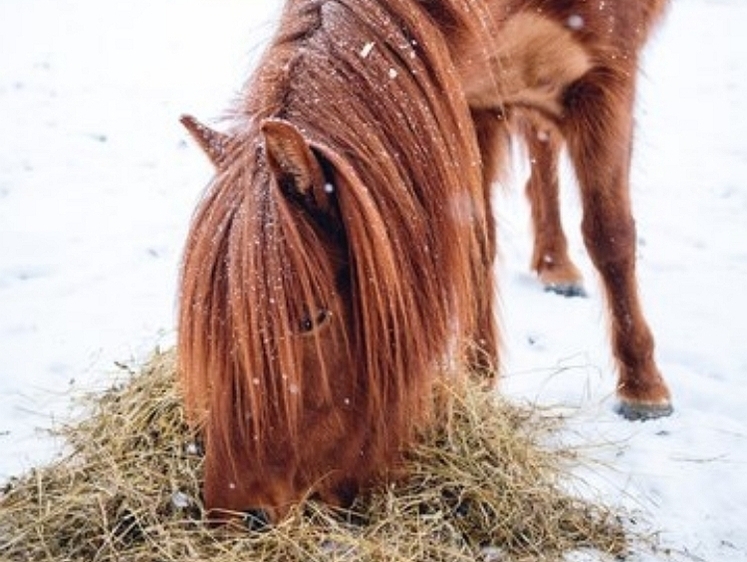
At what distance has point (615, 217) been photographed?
3.21 meters

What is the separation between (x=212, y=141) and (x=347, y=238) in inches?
17.2

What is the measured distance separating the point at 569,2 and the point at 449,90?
875 millimetres

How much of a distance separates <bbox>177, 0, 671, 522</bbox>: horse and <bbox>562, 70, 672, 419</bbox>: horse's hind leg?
0.66 meters

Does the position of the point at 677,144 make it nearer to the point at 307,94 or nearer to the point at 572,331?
the point at 572,331

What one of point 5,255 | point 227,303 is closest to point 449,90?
point 227,303

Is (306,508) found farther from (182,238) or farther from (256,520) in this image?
(182,238)

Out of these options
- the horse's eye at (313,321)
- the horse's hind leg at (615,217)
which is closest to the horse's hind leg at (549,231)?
the horse's hind leg at (615,217)

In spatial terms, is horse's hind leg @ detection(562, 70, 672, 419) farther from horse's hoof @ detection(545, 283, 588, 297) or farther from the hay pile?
horse's hoof @ detection(545, 283, 588, 297)

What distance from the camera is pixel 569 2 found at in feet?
9.22

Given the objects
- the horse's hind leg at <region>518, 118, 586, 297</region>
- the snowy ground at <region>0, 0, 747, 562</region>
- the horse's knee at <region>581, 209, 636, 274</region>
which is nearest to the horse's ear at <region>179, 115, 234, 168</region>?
the snowy ground at <region>0, 0, 747, 562</region>

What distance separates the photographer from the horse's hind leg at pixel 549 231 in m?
4.37

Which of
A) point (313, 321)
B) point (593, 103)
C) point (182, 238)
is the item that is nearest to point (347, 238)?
point (313, 321)

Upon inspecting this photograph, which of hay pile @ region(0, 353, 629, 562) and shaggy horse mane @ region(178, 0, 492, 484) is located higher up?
shaggy horse mane @ region(178, 0, 492, 484)

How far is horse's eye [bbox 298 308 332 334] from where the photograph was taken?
183 centimetres
